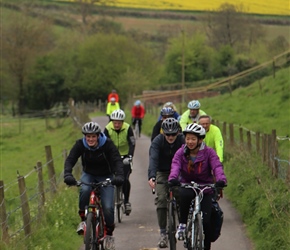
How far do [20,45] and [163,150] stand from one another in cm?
6797

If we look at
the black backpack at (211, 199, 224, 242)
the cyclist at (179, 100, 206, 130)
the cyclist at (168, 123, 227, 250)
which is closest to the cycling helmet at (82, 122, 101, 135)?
the cyclist at (168, 123, 227, 250)

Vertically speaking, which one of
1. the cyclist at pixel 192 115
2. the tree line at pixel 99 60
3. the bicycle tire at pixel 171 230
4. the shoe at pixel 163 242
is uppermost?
the tree line at pixel 99 60

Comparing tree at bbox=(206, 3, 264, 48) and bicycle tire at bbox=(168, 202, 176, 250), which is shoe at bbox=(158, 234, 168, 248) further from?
tree at bbox=(206, 3, 264, 48)

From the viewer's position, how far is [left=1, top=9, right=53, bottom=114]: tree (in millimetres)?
76188

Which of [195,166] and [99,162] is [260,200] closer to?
[99,162]

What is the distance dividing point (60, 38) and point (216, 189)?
83.6m

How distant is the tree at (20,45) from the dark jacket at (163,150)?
66.0m

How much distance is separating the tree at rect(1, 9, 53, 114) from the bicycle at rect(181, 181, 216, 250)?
6791 cm

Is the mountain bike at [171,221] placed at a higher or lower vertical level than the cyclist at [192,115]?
lower

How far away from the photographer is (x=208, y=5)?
86188 mm

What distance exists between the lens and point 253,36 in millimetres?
94625

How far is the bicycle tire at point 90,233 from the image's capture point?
9.22 metres

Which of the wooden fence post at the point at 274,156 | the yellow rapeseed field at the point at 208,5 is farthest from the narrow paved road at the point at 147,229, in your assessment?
the yellow rapeseed field at the point at 208,5

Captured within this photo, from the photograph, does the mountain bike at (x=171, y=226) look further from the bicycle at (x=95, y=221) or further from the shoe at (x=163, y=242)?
the bicycle at (x=95, y=221)
